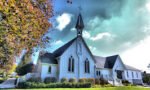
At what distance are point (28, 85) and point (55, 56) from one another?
40.7 ft

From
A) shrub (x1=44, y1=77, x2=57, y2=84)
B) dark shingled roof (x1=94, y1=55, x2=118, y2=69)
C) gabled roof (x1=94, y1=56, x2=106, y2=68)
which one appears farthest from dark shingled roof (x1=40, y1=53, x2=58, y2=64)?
dark shingled roof (x1=94, y1=55, x2=118, y2=69)

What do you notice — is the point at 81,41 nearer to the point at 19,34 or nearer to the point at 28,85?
the point at 28,85

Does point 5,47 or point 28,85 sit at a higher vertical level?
point 5,47

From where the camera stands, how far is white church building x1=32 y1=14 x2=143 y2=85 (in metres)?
33.7

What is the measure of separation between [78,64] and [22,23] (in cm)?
2928

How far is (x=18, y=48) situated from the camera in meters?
10.4

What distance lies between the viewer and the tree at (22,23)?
7796mm

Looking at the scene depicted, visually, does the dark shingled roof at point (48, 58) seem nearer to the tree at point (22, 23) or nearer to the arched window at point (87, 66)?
the arched window at point (87, 66)

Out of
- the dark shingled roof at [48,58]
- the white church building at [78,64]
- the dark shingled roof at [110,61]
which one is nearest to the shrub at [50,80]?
the white church building at [78,64]

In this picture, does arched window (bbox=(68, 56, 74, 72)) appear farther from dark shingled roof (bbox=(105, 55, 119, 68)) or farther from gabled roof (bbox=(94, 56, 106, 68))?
dark shingled roof (bbox=(105, 55, 119, 68))

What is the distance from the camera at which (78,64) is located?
122ft

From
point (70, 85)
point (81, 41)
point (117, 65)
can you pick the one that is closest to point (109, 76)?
point (117, 65)

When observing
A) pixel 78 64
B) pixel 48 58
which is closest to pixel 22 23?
pixel 48 58

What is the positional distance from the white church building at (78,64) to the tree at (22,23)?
62.0 ft
